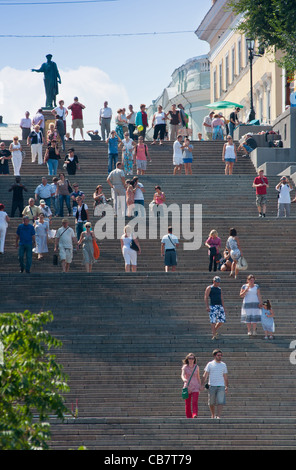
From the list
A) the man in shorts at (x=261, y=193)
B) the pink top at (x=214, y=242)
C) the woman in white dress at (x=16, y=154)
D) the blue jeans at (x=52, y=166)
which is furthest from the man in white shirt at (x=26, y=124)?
the pink top at (x=214, y=242)

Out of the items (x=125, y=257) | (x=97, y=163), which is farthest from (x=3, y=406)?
(x=97, y=163)

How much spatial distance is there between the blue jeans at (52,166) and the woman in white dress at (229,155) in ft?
15.8

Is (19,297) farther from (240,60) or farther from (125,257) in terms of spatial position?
(240,60)

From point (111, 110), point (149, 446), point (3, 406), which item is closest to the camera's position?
point (3, 406)

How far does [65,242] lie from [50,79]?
1612 centimetres

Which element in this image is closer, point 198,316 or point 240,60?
point 198,316

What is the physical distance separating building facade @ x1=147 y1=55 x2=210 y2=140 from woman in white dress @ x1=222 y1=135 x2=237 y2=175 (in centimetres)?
4982

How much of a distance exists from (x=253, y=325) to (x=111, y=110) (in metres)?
19.9

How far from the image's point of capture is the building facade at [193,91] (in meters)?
85.0

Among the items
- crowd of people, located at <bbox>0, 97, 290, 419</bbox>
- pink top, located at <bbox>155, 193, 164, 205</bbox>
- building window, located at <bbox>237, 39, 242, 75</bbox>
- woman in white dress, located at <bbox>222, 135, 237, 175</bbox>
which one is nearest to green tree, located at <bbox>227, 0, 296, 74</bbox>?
crowd of people, located at <bbox>0, 97, 290, 419</bbox>

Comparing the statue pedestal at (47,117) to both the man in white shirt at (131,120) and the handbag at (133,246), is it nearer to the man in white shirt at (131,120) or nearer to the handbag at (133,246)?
the man in white shirt at (131,120)

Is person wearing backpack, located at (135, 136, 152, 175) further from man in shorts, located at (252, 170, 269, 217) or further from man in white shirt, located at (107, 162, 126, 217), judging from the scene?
man in shorts, located at (252, 170, 269, 217)

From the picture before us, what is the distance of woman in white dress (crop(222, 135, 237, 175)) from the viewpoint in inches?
1313

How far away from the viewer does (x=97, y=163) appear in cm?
3547
